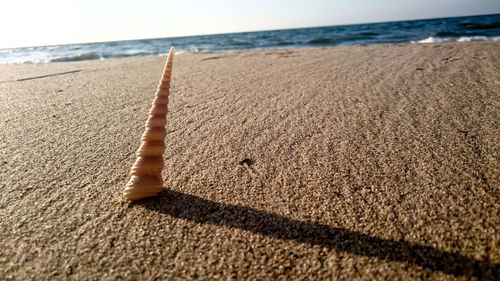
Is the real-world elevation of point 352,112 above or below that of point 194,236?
above

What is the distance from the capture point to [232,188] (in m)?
1.09

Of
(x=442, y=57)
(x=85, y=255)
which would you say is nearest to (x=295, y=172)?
(x=85, y=255)

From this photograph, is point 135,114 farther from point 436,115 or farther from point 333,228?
point 436,115

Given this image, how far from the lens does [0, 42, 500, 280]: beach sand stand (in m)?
0.75

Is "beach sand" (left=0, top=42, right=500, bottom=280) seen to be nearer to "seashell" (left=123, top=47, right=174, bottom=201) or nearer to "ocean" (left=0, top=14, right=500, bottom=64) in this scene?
"seashell" (left=123, top=47, right=174, bottom=201)

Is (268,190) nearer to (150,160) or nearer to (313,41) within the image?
(150,160)

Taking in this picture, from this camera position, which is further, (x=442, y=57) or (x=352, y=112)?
(x=442, y=57)

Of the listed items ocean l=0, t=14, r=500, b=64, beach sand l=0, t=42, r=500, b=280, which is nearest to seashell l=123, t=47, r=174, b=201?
beach sand l=0, t=42, r=500, b=280

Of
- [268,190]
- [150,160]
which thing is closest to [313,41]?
[268,190]

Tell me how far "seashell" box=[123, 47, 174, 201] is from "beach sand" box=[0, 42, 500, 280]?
→ 5 centimetres

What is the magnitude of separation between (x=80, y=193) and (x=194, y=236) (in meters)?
0.53

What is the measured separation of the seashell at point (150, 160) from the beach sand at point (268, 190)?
2.1 inches

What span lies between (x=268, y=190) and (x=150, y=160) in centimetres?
43

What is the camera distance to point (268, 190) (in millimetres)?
1063
